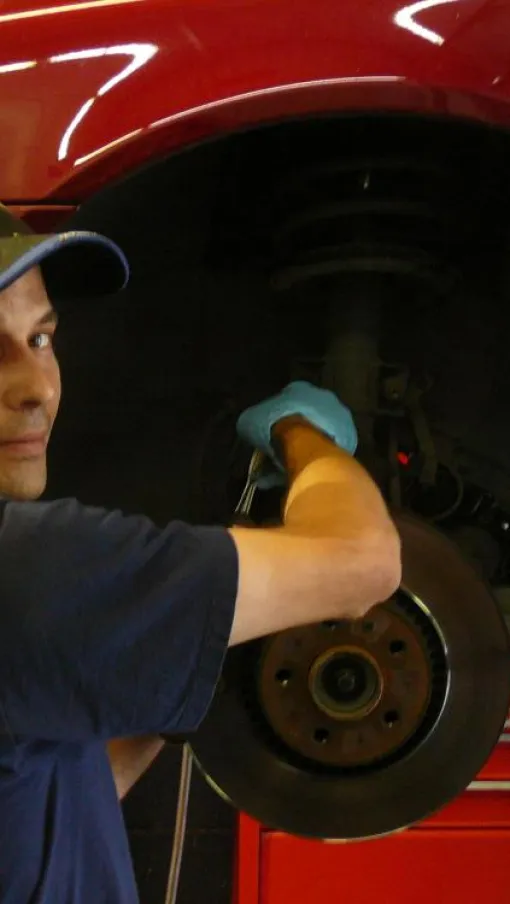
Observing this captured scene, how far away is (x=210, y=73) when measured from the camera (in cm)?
60

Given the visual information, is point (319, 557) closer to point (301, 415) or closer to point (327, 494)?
point (327, 494)

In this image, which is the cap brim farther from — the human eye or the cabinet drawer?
the cabinet drawer

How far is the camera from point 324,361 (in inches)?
32.7

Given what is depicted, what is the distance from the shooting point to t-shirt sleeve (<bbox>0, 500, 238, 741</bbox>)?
436 millimetres

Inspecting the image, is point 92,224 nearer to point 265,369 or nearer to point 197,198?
point 197,198

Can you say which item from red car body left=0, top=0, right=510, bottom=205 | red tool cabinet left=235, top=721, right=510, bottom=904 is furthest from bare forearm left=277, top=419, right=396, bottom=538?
red tool cabinet left=235, top=721, right=510, bottom=904

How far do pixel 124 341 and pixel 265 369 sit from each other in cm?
16

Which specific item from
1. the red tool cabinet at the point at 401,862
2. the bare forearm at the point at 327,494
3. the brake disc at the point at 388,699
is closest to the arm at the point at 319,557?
the bare forearm at the point at 327,494

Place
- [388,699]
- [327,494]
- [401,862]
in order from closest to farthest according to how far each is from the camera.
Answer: [327,494] → [388,699] → [401,862]

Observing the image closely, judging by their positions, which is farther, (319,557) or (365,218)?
(365,218)

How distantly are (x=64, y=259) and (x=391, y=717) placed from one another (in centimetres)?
45

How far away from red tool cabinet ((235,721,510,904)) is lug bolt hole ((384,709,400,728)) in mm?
236

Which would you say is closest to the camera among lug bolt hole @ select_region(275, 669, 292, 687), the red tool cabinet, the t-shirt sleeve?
the t-shirt sleeve

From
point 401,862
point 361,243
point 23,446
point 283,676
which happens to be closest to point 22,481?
point 23,446
